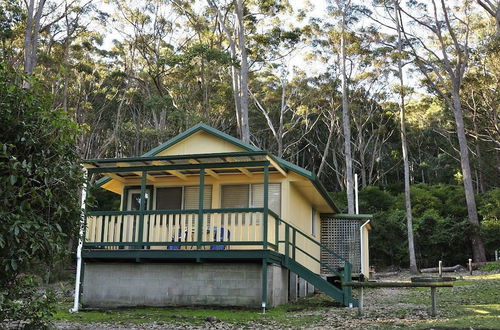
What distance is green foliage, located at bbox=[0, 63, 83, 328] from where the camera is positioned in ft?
18.8

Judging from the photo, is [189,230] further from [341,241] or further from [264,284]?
[341,241]

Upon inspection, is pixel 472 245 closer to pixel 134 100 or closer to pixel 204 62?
pixel 204 62

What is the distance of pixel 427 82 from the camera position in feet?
126

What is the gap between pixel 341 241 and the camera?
1991 centimetres

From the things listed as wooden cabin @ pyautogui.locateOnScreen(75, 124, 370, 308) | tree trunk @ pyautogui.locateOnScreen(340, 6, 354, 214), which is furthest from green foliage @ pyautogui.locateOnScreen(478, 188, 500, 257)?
wooden cabin @ pyautogui.locateOnScreen(75, 124, 370, 308)

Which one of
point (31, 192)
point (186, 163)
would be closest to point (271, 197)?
point (186, 163)

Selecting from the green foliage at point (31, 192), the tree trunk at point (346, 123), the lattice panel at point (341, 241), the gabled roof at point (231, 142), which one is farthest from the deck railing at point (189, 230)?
the tree trunk at point (346, 123)

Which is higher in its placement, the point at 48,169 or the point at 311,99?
the point at 311,99

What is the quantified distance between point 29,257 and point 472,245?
104 feet

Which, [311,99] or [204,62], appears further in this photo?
[311,99]

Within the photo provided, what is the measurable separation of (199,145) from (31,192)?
984 centimetres

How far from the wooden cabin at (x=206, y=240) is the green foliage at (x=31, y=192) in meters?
5.84

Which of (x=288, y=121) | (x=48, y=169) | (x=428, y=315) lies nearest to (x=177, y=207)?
(x=428, y=315)

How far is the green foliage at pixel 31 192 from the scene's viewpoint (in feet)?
18.8
